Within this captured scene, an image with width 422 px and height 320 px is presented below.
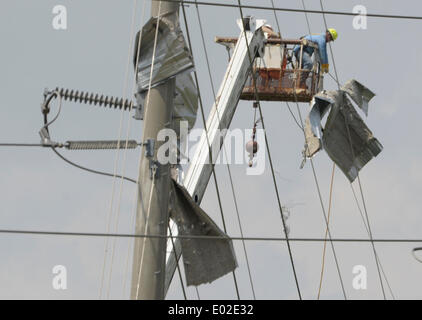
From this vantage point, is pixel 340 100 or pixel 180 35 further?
pixel 340 100

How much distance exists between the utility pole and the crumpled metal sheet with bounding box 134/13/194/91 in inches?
8.2

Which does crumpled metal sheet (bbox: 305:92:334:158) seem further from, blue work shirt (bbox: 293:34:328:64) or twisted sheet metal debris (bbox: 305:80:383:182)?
blue work shirt (bbox: 293:34:328:64)

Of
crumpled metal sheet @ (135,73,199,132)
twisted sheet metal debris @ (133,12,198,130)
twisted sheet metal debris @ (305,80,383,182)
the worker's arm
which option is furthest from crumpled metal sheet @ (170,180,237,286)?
the worker's arm

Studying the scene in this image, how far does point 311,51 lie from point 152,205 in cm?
946

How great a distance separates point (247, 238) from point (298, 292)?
8.78 feet

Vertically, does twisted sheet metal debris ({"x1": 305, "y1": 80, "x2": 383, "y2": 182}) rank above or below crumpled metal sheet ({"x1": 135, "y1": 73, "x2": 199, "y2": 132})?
below

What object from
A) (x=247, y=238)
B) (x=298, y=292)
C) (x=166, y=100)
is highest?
(x=166, y=100)

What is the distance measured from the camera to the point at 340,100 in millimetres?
23047

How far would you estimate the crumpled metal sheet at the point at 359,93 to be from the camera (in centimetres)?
2308

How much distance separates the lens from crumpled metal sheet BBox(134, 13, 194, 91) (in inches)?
707

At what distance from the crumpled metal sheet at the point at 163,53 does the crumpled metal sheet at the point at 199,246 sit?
5.02 feet
